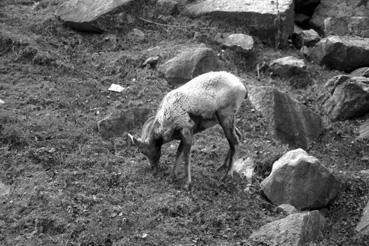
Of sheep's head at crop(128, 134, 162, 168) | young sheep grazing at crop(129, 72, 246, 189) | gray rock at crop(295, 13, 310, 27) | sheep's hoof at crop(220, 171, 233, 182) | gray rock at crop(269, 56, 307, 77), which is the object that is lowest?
gray rock at crop(295, 13, 310, 27)

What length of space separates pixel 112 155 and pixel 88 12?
23.2ft

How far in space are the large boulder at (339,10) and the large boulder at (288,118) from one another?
6035 mm

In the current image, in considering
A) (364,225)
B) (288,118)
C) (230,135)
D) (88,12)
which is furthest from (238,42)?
(364,225)

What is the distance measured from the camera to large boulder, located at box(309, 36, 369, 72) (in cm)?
1714

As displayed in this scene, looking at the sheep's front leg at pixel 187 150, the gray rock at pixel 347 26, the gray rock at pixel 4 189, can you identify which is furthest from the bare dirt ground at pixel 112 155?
the gray rock at pixel 347 26

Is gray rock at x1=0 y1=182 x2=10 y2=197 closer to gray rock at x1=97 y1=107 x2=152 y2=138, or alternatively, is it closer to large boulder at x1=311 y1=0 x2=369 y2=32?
gray rock at x1=97 y1=107 x2=152 y2=138

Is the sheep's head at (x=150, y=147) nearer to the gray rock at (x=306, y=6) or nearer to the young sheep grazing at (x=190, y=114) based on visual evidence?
the young sheep grazing at (x=190, y=114)

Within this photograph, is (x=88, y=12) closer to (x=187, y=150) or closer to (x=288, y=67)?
(x=288, y=67)

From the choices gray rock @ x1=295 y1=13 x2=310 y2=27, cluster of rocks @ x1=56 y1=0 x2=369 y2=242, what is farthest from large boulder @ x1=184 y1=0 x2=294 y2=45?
gray rock @ x1=295 y1=13 x2=310 y2=27

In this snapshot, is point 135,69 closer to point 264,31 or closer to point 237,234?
point 264,31

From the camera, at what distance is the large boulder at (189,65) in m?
15.8

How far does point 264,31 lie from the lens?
18375 mm

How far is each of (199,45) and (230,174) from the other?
20.0ft

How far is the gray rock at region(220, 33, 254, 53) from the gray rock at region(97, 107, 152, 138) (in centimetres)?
420
